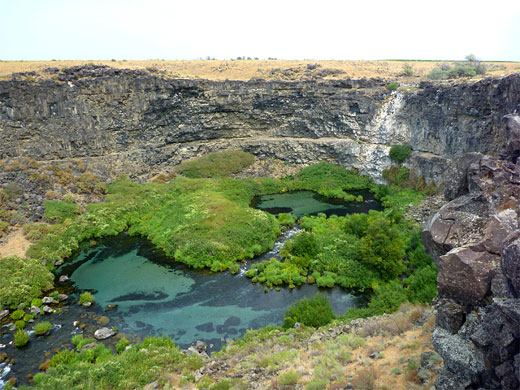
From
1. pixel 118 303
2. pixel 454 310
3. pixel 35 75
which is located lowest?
pixel 118 303

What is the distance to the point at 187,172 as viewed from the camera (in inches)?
2048

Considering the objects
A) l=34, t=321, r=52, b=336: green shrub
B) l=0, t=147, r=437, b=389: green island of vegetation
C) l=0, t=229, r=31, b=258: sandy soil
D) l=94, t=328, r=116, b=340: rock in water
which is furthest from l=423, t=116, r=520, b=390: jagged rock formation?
l=0, t=229, r=31, b=258: sandy soil

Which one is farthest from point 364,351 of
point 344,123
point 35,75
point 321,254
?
point 35,75

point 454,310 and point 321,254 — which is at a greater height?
point 454,310

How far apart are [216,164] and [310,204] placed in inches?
619

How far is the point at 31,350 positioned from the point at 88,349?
3860 millimetres

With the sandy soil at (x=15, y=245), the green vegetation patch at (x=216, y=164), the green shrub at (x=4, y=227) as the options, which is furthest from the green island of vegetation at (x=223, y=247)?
the green vegetation patch at (x=216, y=164)

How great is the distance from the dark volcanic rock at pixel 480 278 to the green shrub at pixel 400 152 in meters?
37.4

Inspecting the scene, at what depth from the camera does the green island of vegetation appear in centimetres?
1782

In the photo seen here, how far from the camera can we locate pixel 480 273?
8875mm

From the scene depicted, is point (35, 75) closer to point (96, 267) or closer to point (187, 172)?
point (187, 172)

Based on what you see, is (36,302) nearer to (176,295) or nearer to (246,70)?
(176,295)

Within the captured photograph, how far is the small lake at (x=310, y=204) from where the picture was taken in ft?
139

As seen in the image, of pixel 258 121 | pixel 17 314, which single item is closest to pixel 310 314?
pixel 17 314
